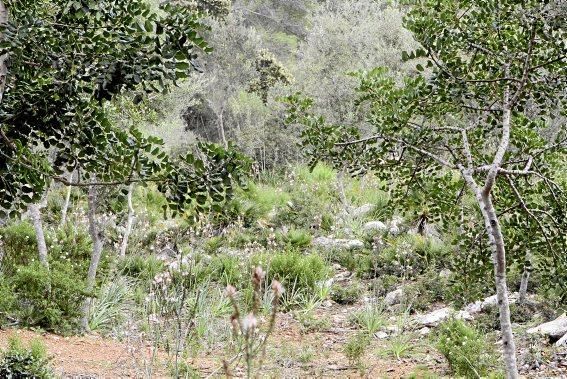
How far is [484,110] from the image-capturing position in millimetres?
4047

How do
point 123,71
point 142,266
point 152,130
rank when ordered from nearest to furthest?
point 123,71 → point 142,266 → point 152,130

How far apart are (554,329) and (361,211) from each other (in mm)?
6702

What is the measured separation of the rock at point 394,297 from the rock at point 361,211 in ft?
11.6

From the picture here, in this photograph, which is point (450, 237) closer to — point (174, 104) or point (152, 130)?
point (174, 104)

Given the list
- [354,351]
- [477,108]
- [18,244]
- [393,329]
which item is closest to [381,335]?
[393,329]

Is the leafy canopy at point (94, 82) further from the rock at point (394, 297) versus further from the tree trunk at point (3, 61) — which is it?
the rock at point (394, 297)

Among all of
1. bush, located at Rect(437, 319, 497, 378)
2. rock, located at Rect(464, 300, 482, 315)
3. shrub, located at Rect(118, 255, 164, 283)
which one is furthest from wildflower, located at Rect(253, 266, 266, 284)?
shrub, located at Rect(118, 255, 164, 283)

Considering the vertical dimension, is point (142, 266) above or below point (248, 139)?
below

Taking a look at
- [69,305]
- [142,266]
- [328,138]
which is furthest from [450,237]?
[328,138]

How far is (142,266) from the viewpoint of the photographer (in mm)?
10328

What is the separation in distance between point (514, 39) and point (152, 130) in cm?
1410

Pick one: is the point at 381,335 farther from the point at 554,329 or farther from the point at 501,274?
the point at 501,274

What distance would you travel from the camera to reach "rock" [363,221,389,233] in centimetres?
1207

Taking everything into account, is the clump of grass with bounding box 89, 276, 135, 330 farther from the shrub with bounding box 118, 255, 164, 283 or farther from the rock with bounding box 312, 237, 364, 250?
the rock with bounding box 312, 237, 364, 250
